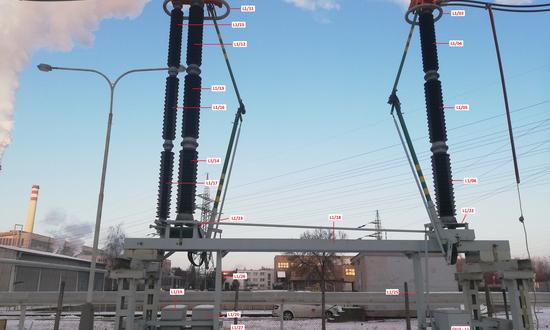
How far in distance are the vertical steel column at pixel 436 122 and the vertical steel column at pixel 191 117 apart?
8.83 m

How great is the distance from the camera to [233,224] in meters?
13.6

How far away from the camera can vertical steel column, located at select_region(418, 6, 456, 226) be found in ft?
45.6

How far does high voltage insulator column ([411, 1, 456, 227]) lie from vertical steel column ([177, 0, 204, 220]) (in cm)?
881

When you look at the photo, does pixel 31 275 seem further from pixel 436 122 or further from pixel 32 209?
pixel 32 209

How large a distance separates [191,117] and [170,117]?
1.16m

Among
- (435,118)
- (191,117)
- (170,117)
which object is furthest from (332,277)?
(191,117)

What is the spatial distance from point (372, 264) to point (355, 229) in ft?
144

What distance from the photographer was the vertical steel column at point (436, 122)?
13891 millimetres

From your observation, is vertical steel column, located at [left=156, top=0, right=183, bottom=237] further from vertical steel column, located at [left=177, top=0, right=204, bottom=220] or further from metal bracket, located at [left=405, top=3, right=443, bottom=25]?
metal bracket, located at [left=405, top=3, right=443, bottom=25]

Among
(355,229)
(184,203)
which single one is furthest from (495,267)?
(184,203)

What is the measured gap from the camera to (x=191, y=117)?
14703 millimetres

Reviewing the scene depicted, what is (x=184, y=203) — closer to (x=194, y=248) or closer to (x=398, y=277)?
(x=194, y=248)

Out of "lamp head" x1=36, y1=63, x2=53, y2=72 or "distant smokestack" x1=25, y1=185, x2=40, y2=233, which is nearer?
"lamp head" x1=36, y1=63, x2=53, y2=72

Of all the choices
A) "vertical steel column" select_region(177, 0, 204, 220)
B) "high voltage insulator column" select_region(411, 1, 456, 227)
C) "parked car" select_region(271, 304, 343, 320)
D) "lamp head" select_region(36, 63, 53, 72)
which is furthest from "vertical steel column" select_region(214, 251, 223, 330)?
"parked car" select_region(271, 304, 343, 320)
